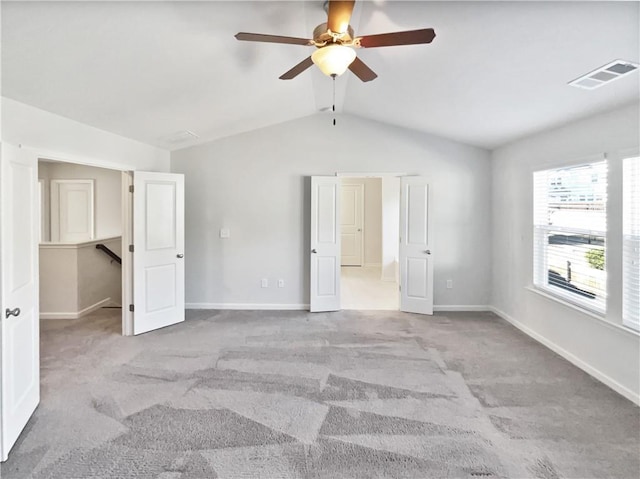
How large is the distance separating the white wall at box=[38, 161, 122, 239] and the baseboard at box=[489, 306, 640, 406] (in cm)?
653

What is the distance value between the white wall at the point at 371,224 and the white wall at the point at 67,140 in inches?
240

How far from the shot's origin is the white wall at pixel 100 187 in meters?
6.11

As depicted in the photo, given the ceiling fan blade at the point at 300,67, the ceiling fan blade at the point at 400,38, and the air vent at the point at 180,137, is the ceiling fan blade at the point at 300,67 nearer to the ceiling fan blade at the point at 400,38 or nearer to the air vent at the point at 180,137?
the ceiling fan blade at the point at 400,38

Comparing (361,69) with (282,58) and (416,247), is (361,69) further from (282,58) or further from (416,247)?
(416,247)

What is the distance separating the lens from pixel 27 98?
2746 mm

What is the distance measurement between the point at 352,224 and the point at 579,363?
676cm

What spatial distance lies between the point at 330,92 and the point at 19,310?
146 inches

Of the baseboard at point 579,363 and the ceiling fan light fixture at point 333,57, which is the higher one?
the ceiling fan light fixture at point 333,57

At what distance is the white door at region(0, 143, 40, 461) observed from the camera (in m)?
2.11

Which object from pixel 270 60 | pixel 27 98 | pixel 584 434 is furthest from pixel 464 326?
pixel 27 98

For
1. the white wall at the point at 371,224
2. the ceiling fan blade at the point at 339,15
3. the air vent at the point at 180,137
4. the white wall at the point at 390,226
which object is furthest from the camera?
the white wall at the point at 371,224

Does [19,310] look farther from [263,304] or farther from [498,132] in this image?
[498,132]

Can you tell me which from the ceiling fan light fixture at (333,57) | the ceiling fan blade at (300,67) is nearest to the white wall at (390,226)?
the ceiling fan blade at (300,67)

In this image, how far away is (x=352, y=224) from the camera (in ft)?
31.9
